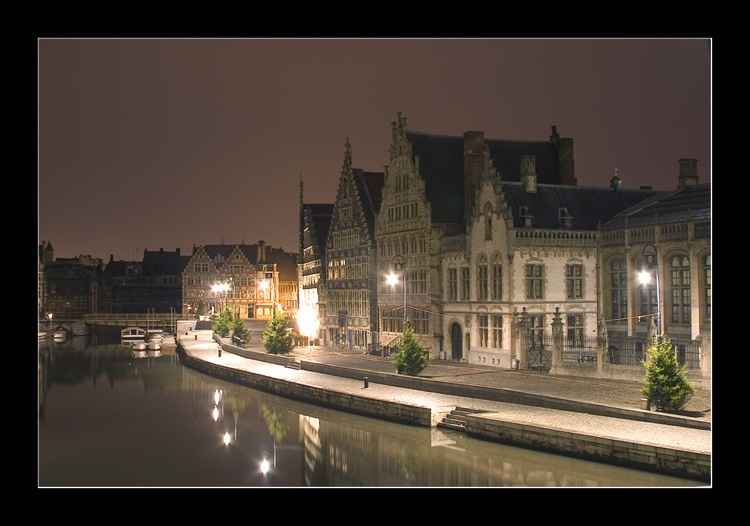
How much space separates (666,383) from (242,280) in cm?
9798

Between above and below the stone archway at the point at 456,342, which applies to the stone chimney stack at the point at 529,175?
above

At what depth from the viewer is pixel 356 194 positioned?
61.0m

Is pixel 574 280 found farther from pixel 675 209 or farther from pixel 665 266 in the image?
pixel 675 209

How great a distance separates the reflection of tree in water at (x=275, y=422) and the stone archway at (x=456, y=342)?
39.8 ft

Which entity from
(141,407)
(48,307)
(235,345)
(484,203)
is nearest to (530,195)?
(484,203)

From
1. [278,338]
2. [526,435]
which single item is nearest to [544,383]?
[526,435]

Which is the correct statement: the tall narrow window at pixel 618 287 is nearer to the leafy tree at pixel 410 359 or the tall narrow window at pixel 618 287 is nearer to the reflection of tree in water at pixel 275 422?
the leafy tree at pixel 410 359

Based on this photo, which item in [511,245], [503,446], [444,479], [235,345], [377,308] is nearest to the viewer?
[444,479]

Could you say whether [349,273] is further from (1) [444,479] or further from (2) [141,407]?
(1) [444,479]

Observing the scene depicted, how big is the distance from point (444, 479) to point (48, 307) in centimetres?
11665

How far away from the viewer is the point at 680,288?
4006 cm

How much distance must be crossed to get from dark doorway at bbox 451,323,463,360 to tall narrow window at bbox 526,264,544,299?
583 cm

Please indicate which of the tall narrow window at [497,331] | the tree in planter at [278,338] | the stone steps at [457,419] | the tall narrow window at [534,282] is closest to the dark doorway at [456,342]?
the tall narrow window at [497,331]

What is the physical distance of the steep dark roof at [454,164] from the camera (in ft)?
172
